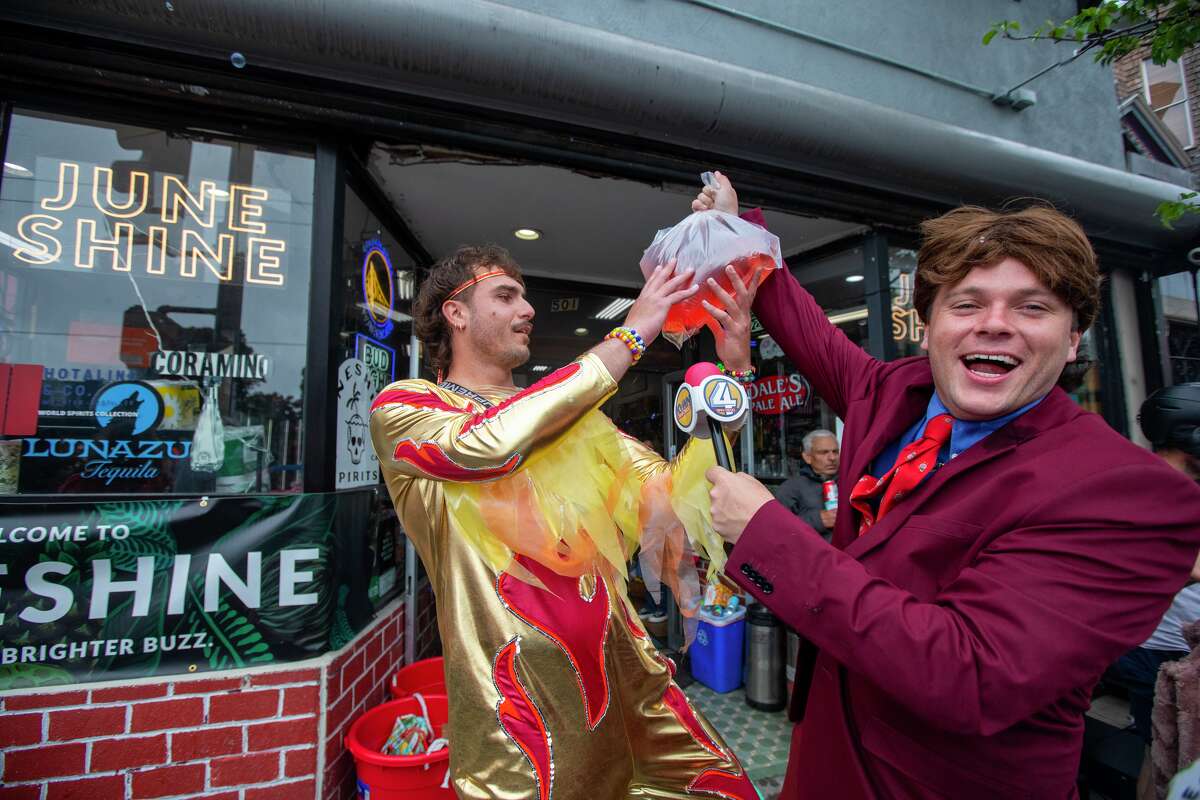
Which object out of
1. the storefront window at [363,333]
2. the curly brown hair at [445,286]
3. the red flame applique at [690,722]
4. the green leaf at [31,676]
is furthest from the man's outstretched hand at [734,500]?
the green leaf at [31,676]

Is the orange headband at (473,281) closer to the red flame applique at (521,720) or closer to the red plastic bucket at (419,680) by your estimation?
the red flame applique at (521,720)

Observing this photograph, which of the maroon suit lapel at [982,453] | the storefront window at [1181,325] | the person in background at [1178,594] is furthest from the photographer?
the storefront window at [1181,325]

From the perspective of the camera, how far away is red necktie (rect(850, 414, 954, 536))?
1.14 meters

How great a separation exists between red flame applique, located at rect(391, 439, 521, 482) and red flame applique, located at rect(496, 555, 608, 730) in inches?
13.4

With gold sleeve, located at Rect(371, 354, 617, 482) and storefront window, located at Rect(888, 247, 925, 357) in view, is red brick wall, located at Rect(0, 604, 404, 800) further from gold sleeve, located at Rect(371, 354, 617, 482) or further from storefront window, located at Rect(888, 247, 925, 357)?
storefront window, located at Rect(888, 247, 925, 357)

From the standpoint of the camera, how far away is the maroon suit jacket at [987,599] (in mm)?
851

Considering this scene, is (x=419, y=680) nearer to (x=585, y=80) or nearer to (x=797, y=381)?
(x=585, y=80)

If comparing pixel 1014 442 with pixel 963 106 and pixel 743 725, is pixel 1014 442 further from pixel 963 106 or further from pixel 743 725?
pixel 963 106

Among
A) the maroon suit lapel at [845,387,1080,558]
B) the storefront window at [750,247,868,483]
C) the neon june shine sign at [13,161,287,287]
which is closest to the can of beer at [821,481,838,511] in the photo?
the storefront window at [750,247,868,483]

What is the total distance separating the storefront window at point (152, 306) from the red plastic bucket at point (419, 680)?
1165 mm

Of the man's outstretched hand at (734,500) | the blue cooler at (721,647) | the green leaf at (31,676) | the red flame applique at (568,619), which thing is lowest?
the blue cooler at (721,647)

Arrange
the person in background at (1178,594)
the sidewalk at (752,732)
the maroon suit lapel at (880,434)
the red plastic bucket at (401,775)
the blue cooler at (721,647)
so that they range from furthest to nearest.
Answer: the blue cooler at (721,647)
the sidewalk at (752,732)
the person in background at (1178,594)
the red plastic bucket at (401,775)
the maroon suit lapel at (880,434)

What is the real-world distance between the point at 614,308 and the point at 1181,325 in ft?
16.6

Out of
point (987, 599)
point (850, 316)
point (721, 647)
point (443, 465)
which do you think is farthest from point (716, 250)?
point (721, 647)
